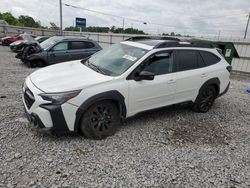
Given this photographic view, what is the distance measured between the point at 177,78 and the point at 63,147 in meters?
2.47

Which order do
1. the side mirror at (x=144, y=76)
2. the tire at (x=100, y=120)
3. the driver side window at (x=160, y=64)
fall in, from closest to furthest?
the tire at (x=100, y=120) < the side mirror at (x=144, y=76) < the driver side window at (x=160, y=64)

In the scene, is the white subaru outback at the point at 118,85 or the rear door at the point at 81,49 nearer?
the white subaru outback at the point at 118,85

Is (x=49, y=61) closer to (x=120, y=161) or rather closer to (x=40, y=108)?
(x=40, y=108)

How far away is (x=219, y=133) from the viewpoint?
382 cm

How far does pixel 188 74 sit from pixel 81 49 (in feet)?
20.6

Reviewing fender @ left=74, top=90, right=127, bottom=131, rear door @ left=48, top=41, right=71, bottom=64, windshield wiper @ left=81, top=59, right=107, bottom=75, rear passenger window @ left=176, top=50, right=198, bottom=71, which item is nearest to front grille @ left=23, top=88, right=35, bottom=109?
fender @ left=74, top=90, right=127, bottom=131

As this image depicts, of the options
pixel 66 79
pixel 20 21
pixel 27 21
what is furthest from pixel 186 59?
pixel 27 21

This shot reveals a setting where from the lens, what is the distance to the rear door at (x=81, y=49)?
8781 millimetres

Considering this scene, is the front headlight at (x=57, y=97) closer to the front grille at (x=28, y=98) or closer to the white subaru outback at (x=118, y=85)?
the white subaru outback at (x=118, y=85)

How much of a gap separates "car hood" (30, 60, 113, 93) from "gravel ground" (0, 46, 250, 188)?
0.87 m

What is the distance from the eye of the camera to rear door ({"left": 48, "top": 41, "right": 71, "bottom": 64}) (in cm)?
847

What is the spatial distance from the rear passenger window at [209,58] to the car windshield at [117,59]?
173 cm

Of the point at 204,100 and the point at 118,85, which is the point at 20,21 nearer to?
the point at 204,100

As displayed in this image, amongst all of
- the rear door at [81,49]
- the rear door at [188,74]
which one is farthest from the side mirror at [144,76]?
the rear door at [81,49]
